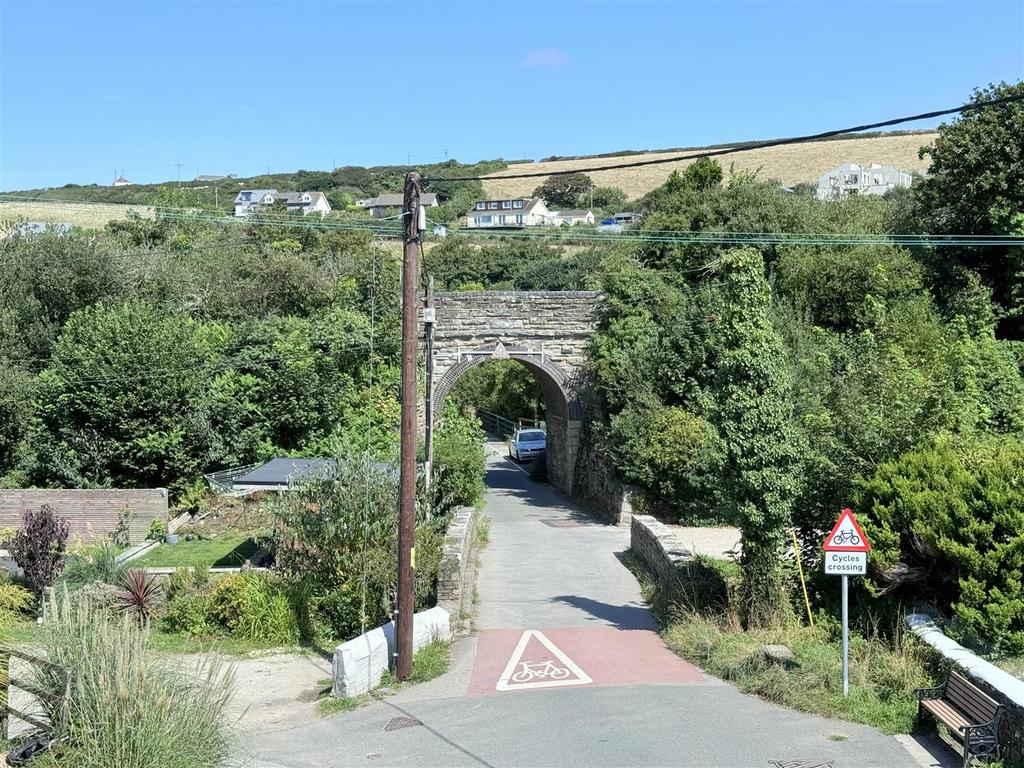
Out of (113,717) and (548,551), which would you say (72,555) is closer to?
(548,551)

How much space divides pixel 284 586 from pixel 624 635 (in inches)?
214

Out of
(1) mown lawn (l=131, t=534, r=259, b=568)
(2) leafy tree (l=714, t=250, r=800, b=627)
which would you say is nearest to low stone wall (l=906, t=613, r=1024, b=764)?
(2) leafy tree (l=714, t=250, r=800, b=627)

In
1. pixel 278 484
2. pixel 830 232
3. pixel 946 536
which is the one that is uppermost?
pixel 830 232

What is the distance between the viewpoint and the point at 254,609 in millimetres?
15188

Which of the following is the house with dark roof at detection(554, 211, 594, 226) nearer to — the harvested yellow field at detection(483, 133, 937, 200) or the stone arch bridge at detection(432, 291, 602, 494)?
the harvested yellow field at detection(483, 133, 937, 200)

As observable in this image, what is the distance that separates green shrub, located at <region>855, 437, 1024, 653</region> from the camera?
35.1 ft

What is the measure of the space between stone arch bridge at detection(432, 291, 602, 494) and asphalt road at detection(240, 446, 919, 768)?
14.9 m

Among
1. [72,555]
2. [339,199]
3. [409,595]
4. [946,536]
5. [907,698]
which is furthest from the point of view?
[339,199]

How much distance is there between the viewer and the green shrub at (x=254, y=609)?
588 inches

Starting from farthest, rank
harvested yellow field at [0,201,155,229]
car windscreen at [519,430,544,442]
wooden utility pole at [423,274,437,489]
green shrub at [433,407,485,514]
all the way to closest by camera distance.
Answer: harvested yellow field at [0,201,155,229]
car windscreen at [519,430,544,442]
green shrub at [433,407,485,514]
wooden utility pole at [423,274,437,489]

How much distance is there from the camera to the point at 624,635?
14.2 m

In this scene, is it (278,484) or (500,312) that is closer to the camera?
(278,484)

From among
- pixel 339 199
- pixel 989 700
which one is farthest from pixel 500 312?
pixel 339 199

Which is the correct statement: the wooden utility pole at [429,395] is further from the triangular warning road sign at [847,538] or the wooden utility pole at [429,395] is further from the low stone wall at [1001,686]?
the low stone wall at [1001,686]
